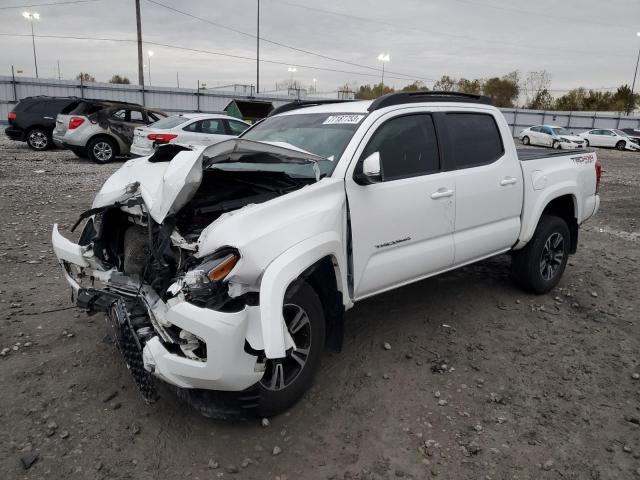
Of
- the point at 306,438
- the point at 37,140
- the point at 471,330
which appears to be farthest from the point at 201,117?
the point at 306,438

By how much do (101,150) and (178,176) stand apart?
39.4ft

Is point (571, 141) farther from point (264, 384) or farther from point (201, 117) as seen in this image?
point (264, 384)

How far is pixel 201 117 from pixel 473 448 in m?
11.2

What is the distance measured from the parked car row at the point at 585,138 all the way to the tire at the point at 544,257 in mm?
26455

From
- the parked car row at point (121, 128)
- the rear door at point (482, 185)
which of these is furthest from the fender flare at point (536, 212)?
the parked car row at point (121, 128)

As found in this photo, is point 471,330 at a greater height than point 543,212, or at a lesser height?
lesser

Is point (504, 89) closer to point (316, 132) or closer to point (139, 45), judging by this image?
point (139, 45)

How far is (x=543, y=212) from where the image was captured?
4984mm

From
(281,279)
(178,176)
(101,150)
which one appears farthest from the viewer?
(101,150)

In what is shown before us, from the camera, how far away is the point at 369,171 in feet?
10.1

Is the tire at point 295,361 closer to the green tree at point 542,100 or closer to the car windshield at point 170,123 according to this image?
the car windshield at point 170,123

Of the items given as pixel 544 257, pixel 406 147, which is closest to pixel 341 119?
pixel 406 147

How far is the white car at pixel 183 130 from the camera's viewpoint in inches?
458

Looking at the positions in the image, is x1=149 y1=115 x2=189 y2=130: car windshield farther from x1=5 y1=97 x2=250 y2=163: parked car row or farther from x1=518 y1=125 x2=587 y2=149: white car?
x1=518 y1=125 x2=587 y2=149: white car
